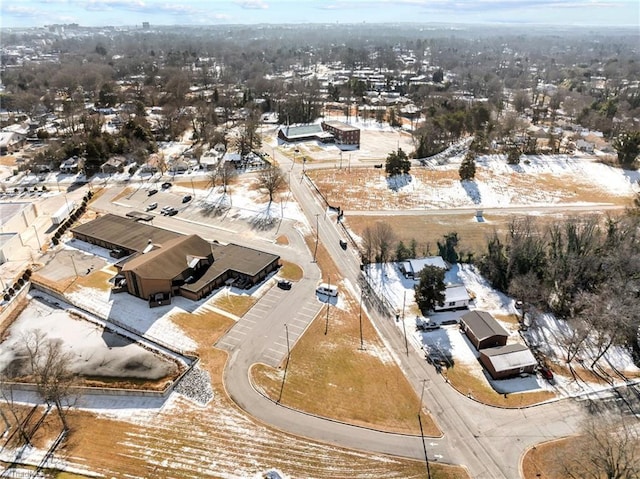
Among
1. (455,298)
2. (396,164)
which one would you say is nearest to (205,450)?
(455,298)

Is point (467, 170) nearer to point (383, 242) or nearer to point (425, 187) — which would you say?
point (425, 187)

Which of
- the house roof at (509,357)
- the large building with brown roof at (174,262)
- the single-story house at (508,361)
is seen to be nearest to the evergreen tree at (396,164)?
the large building with brown roof at (174,262)

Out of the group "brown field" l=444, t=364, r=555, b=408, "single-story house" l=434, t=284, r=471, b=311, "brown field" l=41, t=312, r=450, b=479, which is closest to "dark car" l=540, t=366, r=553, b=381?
"brown field" l=444, t=364, r=555, b=408

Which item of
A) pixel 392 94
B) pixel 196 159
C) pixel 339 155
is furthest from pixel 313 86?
pixel 196 159

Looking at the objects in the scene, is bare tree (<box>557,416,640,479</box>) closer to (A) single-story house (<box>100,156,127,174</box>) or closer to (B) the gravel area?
(B) the gravel area

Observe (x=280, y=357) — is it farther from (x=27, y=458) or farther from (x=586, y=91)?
(x=586, y=91)

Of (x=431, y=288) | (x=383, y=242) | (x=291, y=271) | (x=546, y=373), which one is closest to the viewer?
(x=546, y=373)

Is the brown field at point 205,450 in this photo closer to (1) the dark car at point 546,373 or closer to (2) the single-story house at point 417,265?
(1) the dark car at point 546,373
